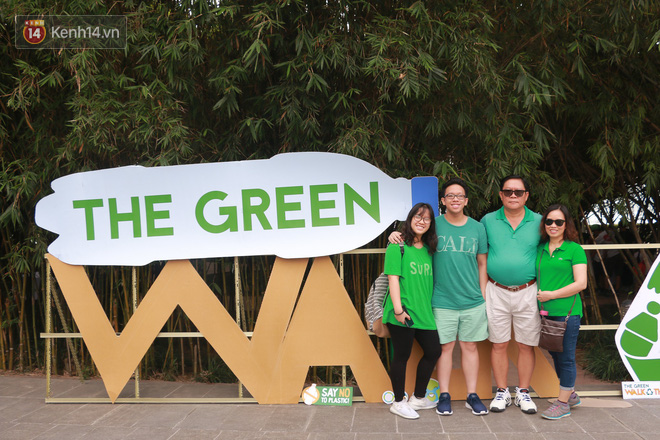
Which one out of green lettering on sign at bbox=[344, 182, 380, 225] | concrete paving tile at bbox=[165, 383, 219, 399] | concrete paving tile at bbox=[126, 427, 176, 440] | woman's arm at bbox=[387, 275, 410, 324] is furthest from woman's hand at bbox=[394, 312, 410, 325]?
concrete paving tile at bbox=[165, 383, 219, 399]

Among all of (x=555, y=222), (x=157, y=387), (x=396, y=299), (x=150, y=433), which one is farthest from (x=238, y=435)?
(x=555, y=222)

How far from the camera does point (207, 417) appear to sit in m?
3.82

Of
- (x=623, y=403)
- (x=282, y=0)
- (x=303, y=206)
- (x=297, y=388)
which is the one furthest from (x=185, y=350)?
(x=623, y=403)

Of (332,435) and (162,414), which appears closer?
(332,435)

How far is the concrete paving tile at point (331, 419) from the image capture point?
11.7 ft

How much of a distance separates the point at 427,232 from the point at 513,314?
0.78 metres

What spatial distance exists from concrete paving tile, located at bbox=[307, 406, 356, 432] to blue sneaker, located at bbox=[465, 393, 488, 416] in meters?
0.80

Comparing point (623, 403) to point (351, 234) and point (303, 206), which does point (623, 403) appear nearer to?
point (351, 234)

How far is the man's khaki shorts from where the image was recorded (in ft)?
11.9

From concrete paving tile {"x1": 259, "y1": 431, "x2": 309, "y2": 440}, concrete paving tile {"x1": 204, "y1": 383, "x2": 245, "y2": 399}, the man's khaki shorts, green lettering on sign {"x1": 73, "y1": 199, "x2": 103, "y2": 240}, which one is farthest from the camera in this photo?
concrete paving tile {"x1": 204, "y1": 383, "x2": 245, "y2": 399}

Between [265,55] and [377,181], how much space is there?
1.17m

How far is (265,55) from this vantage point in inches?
152

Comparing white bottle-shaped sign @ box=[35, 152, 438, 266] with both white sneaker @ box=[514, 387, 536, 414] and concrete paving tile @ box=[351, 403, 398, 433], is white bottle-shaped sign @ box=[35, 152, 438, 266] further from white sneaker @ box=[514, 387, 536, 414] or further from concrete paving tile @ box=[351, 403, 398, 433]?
white sneaker @ box=[514, 387, 536, 414]

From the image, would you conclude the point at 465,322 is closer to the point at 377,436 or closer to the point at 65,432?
the point at 377,436
